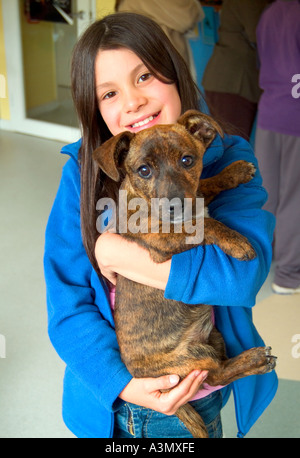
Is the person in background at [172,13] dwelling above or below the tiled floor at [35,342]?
above

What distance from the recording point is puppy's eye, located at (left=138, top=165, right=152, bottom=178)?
Result: 1.34 meters

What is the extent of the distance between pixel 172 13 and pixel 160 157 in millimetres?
3317

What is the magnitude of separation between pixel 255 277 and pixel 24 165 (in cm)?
514

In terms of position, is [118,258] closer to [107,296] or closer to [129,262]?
[129,262]

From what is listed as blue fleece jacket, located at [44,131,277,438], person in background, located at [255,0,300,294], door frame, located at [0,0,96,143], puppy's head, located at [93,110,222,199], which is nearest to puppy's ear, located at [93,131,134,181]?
puppy's head, located at [93,110,222,199]

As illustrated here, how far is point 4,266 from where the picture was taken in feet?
12.8

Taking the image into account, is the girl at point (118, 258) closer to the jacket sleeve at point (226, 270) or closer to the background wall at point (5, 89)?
the jacket sleeve at point (226, 270)

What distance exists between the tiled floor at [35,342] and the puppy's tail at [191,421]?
3.97ft

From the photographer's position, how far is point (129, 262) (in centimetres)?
137

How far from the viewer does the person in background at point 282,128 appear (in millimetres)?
3299

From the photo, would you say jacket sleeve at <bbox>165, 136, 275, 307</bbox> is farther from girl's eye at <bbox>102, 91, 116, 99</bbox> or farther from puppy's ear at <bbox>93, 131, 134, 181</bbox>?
girl's eye at <bbox>102, 91, 116, 99</bbox>

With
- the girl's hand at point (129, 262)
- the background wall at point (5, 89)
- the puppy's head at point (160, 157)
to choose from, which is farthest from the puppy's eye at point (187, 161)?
the background wall at point (5, 89)

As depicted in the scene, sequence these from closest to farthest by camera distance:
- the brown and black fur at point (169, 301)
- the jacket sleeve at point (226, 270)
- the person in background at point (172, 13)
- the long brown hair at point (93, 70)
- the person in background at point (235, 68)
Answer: the jacket sleeve at point (226, 270), the brown and black fur at point (169, 301), the long brown hair at point (93, 70), the person in background at point (235, 68), the person in background at point (172, 13)

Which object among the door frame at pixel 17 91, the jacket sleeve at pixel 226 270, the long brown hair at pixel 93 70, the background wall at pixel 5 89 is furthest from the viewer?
the door frame at pixel 17 91
